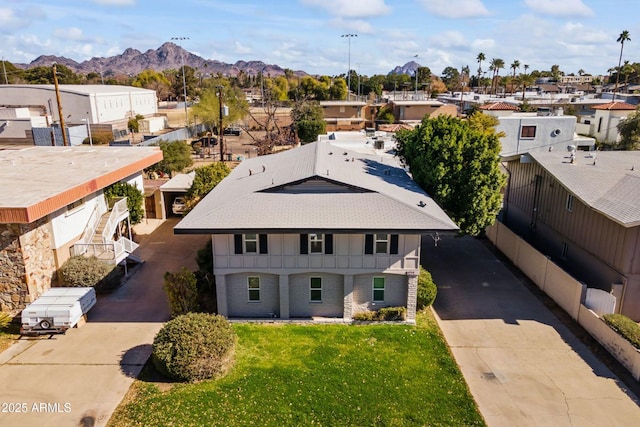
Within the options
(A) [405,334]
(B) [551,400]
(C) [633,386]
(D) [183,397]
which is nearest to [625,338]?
(C) [633,386]

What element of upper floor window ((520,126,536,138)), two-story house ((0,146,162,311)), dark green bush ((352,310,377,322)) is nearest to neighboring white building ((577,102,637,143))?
upper floor window ((520,126,536,138))

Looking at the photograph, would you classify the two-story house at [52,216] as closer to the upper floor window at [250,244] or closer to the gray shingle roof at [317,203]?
the gray shingle roof at [317,203]

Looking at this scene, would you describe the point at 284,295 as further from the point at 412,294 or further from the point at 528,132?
the point at 528,132

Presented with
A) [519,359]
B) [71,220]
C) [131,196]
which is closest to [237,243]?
[71,220]

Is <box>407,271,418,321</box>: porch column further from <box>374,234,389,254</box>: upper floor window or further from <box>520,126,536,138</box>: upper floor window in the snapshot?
<box>520,126,536,138</box>: upper floor window

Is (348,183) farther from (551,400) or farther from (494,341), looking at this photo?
(551,400)

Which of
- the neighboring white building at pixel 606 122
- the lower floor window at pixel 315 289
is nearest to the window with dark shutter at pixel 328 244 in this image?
the lower floor window at pixel 315 289

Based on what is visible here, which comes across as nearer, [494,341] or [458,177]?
[494,341]
